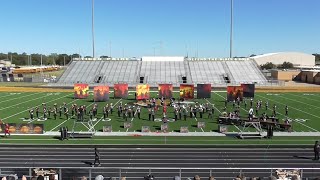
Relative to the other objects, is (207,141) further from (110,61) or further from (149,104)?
(110,61)

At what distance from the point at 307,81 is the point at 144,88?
157ft

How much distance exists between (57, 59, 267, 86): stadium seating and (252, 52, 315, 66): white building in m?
73.1

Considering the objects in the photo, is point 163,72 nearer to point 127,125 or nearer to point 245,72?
point 245,72

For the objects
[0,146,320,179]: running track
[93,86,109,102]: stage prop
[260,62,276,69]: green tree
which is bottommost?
[0,146,320,179]: running track

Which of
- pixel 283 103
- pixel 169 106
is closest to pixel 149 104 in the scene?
pixel 169 106

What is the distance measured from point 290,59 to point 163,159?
136062 mm

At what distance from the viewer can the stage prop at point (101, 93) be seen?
135 feet

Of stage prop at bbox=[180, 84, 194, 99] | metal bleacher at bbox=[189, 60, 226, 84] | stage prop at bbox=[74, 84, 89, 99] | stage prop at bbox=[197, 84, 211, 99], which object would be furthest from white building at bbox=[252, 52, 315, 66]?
stage prop at bbox=[74, 84, 89, 99]

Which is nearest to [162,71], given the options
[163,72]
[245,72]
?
[163,72]

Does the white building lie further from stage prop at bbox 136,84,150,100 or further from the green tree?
stage prop at bbox 136,84,150,100

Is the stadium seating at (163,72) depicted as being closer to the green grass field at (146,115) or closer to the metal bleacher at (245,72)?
the metal bleacher at (245,72)

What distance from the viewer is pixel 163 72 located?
73.1 m

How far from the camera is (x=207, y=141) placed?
900 inches

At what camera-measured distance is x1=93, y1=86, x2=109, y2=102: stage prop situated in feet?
135
